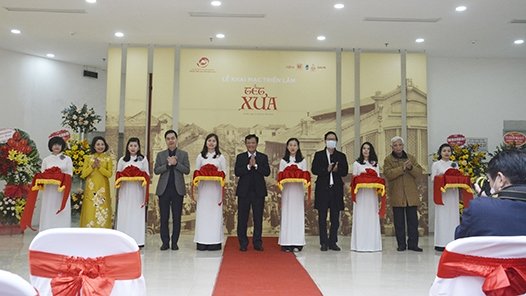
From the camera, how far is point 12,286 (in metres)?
1.11

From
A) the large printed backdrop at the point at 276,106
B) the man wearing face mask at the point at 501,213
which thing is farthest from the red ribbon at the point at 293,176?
the man wearing face mask at the point at 501,213

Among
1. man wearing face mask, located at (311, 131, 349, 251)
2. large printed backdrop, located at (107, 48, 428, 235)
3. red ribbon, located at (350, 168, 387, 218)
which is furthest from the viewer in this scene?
large printed backdrop, located at (107, 48, 428, 235)

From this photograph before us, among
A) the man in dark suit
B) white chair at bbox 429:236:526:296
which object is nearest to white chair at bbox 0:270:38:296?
white chair at bbox 429:236:526:296

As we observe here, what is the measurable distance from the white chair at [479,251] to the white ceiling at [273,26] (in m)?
5.43

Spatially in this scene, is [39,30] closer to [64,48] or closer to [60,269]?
[64,48]

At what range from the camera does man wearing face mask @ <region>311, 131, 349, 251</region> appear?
22.8ft

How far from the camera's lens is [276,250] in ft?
22.6

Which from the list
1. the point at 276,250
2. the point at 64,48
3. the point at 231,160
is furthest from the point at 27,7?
the point at 276,250

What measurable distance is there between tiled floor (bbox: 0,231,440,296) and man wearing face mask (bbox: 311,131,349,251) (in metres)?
0.33

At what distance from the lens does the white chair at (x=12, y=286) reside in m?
1.10

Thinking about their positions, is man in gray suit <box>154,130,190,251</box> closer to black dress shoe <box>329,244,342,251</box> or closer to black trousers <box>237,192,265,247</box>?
black trousers <box>237,192,265,247</box>

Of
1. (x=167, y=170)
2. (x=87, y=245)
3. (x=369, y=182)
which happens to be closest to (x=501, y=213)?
(x=87, y=245)

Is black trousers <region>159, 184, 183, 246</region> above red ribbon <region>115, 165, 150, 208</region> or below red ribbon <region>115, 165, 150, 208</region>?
below

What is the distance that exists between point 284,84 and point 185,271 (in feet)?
15.9
